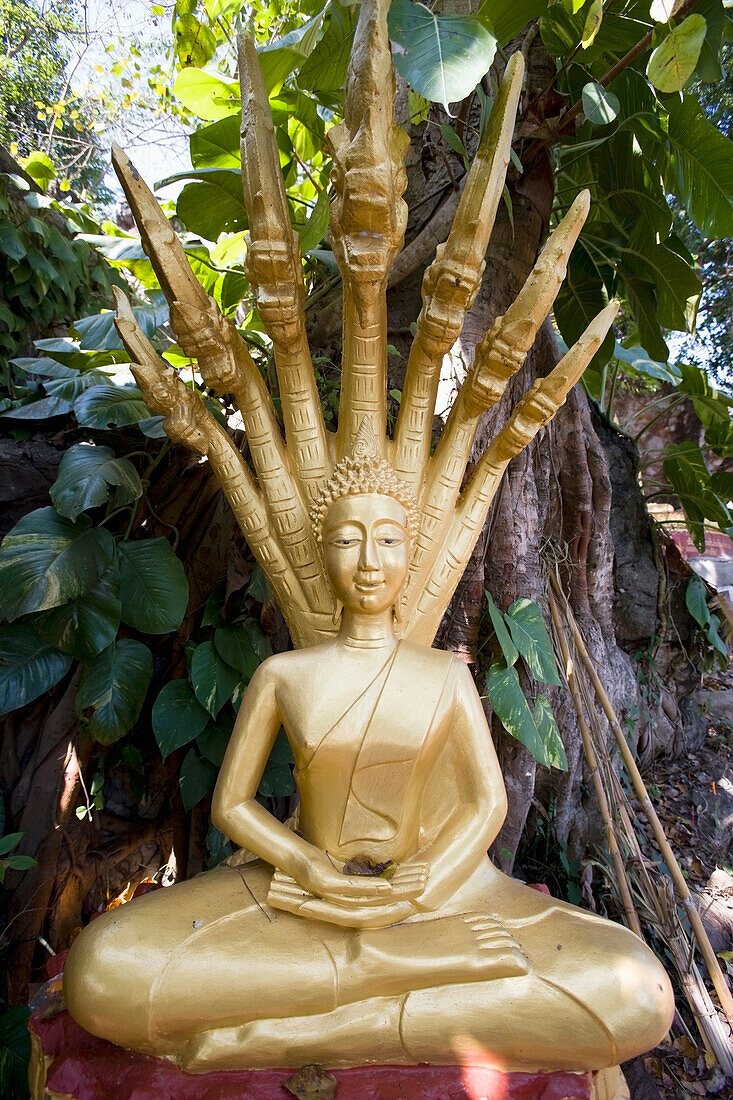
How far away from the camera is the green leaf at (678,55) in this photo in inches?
62.6

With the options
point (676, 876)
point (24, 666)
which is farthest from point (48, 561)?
point (676, 876)

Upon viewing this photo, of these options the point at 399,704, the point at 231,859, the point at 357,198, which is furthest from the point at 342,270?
the point at 231,859

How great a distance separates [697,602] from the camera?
377 centimetres

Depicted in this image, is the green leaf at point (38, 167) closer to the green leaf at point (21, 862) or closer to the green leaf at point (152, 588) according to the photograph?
the green leaf at point (152, 588)

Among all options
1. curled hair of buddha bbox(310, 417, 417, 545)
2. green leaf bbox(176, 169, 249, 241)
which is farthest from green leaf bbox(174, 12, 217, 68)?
curled hair of buddha bbox(310, 417, 417, 545)

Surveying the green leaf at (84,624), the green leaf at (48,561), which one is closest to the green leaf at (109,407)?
the green leaf at (48,561)

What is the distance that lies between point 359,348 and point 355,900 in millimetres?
1241

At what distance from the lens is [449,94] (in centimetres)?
142

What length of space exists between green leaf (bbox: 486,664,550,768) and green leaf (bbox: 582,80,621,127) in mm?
1616

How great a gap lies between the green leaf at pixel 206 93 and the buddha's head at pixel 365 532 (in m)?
1.54

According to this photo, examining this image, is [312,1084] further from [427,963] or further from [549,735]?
[549,735]

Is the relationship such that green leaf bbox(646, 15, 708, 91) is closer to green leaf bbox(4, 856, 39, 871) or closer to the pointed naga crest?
the pointed naga crest

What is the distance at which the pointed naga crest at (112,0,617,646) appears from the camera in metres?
1.38

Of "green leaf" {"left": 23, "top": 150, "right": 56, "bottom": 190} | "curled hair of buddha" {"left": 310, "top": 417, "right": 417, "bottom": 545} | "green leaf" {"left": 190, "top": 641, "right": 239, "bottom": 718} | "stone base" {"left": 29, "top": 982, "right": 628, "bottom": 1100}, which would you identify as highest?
"green leaf" {"left": 23, "top": 150, "right": 56, "bottom": 190}
